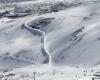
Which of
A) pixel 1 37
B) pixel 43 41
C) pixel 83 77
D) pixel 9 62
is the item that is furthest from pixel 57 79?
pixel 1 37

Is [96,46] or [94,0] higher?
[94,0]

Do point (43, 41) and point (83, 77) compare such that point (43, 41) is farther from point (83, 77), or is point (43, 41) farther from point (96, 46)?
point (83, 77)

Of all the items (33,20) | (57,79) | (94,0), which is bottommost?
(57,79)

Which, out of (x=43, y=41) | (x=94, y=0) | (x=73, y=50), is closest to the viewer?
(x=73, y=50)

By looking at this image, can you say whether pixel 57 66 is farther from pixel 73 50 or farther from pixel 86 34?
pixel 86 34

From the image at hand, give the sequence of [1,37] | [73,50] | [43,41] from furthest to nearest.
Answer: [1,37]
[43,41]
[73,50]

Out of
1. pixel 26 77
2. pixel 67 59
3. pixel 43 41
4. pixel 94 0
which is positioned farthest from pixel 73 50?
pixel 94 0

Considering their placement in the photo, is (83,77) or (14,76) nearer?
(83,77)
